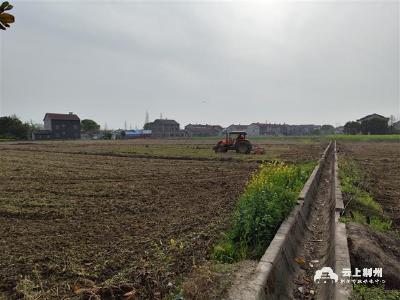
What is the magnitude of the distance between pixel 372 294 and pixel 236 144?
23434mm

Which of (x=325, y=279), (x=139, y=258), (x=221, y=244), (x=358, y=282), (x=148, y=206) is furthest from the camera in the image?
(x=148, y=206)

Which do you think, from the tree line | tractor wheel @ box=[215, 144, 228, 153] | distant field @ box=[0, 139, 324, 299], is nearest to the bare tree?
distant field @ box=[0, 139, 324, 299]

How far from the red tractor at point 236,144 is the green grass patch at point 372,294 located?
74.9 feet

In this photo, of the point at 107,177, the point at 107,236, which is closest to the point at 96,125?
the point at 107,177

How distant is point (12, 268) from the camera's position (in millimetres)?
4348

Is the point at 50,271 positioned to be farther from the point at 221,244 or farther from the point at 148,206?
the point at 148,206

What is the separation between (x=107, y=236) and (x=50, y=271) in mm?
1476

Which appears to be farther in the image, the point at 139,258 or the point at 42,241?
the point at 42,241

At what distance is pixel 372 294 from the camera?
356 cm

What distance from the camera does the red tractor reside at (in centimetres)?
2661

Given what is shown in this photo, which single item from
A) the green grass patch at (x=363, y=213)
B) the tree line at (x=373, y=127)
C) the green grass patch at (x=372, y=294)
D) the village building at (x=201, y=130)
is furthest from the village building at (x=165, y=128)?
the green grass patch at (x=372, y=294)

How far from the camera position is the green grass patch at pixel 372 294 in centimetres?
346

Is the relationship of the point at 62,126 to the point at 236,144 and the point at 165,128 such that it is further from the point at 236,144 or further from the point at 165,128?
the point at 236,144

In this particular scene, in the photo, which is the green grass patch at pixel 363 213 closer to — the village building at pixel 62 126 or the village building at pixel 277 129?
the village building at pixel 62 126
